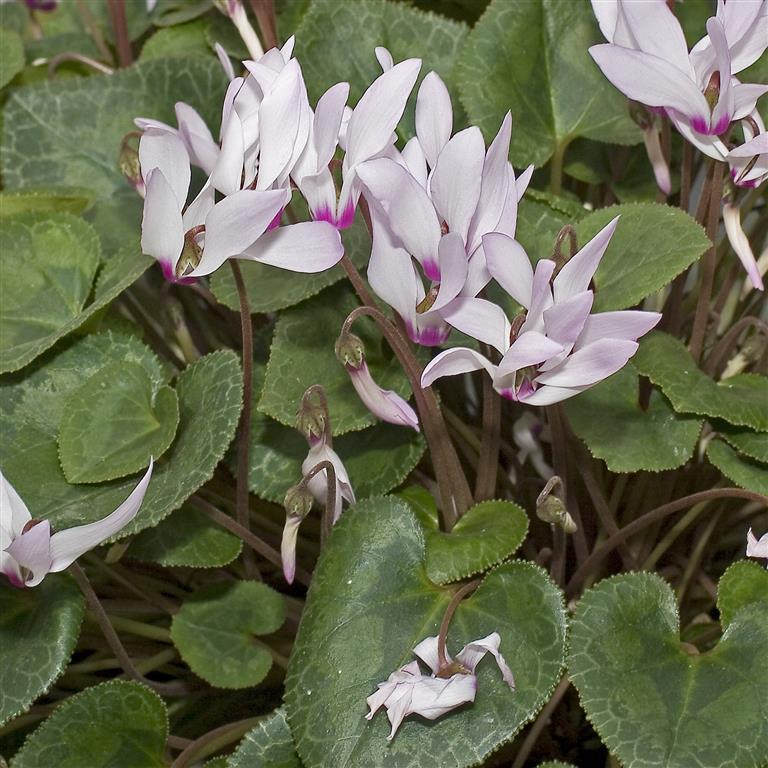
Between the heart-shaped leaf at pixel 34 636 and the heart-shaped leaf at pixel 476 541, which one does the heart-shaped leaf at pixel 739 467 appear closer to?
the heart-shaped leaf at pixel 476 541

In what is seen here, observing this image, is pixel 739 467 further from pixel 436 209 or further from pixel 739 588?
pixel 436 209

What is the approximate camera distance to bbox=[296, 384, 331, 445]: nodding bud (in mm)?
700

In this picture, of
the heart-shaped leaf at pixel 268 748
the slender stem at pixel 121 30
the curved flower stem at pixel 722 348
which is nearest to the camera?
the heart-shaped leaf at pixel 268 748

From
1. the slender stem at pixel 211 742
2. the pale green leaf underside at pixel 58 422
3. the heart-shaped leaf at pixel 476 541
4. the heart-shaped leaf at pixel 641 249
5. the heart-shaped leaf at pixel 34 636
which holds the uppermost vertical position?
the pale green leaf underside at pixel 58 422

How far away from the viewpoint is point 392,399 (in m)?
0.72

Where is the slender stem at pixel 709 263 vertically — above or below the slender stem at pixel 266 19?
below

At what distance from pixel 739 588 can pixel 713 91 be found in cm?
33

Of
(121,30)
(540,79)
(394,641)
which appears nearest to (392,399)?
(394,641)

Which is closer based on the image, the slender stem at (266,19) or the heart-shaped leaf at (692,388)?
the heart-shaped leaf at (692,388)

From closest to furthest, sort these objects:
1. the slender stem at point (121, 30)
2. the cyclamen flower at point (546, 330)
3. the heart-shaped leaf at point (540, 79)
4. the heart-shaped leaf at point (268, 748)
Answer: the cyclamen flower at point (546, 330)
the heart-shaped leaf at point (268, 748)
the heart-shaped leaf at point (540, 79)
the slender stem at point (121, 30)

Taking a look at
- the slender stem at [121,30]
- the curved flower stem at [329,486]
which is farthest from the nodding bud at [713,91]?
the slender stem at [121,30]

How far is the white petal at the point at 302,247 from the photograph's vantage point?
2.19 ft

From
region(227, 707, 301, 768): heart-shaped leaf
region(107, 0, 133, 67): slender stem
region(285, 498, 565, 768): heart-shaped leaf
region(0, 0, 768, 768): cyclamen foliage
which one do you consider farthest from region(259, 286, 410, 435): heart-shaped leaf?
region(107, 0, 133, 67): slender stem

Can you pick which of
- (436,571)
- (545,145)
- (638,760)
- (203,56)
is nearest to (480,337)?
(436,571)
